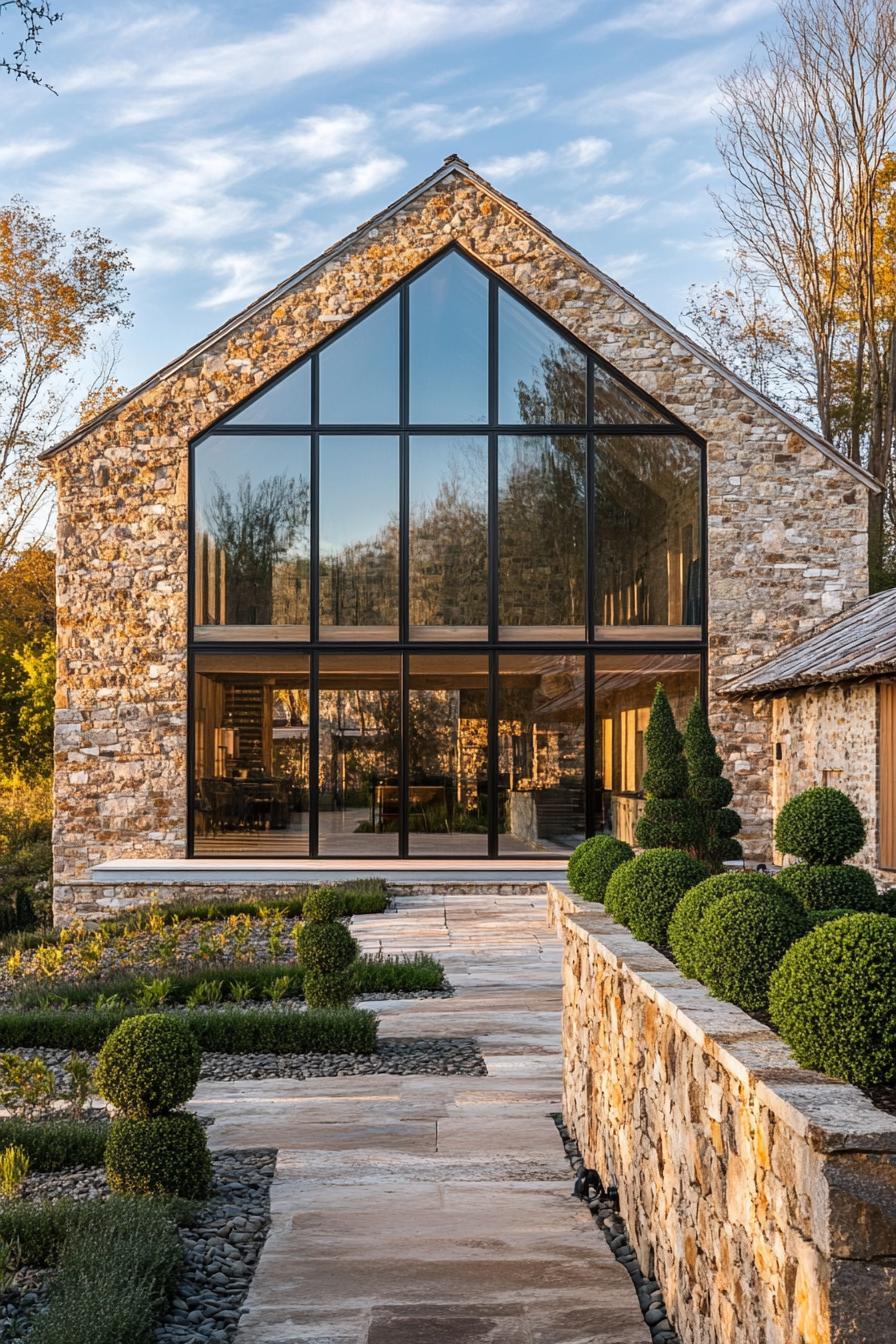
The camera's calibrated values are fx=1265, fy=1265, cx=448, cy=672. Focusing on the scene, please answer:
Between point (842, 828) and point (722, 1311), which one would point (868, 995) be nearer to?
point (722, 1311)

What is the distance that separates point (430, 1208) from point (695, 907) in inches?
58.8

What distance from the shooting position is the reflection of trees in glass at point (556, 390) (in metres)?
15.7

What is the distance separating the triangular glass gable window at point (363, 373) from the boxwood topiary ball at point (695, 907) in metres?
11.9

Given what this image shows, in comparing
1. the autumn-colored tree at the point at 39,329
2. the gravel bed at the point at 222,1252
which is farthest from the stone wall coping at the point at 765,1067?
the autumn-colored tree at the point at 39,329

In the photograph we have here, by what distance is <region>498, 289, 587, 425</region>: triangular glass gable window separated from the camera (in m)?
15.7

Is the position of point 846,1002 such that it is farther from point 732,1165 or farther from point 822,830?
point 822,830

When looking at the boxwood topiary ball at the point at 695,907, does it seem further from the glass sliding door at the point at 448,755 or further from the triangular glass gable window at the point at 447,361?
the triangular glass gable window at the point at 447,361

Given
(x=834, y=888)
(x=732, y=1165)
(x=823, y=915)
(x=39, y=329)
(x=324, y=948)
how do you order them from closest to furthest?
(x=732, y=1165)
(x=823, y=915)
(x=834, y=888)
(x=324, y=948)
(x=39, y=329)

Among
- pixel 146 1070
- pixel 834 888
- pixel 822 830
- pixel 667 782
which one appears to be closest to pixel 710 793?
pixel 667 782

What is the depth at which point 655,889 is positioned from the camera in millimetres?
5281

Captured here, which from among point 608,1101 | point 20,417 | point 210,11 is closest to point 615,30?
point 210,11

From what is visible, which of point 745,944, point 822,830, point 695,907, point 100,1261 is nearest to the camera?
point 100,1261

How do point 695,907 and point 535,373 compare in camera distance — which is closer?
point 695,907

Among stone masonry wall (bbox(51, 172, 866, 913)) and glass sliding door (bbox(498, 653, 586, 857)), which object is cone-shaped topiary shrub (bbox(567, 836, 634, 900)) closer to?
glass sliding door (bbox(498, 653, 586, 857))
